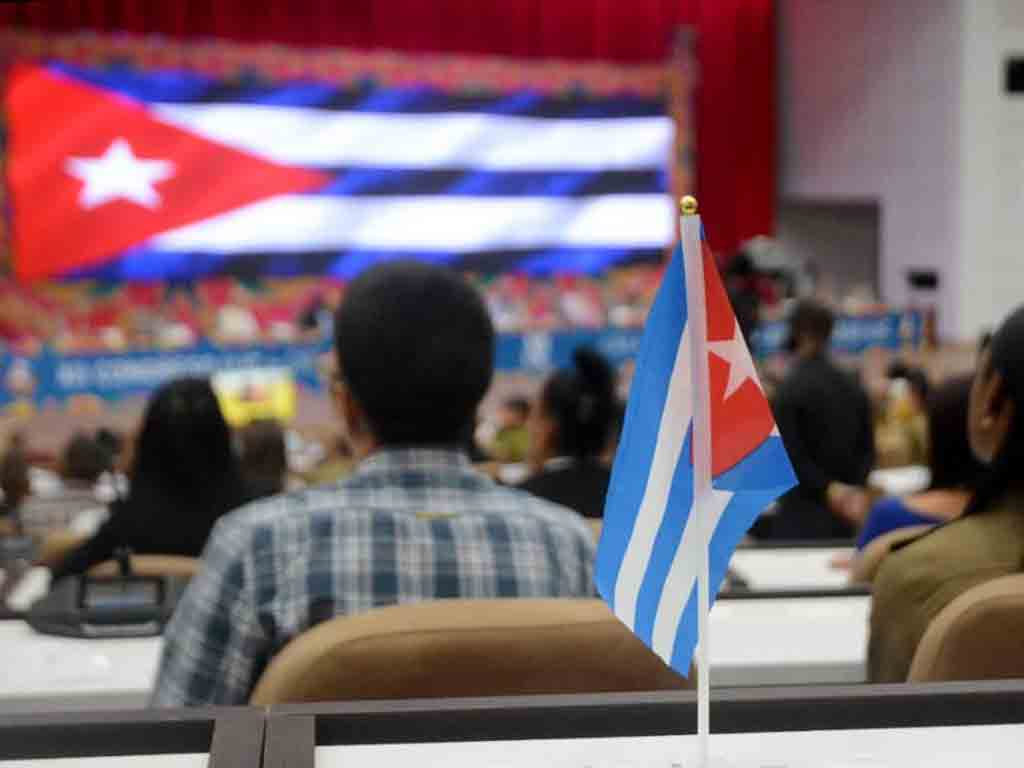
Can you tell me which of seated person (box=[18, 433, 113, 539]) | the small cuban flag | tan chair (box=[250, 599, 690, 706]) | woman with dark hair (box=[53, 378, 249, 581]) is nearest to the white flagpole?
the small cuban flag

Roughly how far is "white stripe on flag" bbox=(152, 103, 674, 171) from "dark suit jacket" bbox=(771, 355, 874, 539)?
24.0ft

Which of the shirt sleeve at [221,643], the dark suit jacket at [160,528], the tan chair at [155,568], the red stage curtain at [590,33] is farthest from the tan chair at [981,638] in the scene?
the red stage curtain at [590,33]

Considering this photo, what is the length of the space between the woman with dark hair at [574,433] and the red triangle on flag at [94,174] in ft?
25.3

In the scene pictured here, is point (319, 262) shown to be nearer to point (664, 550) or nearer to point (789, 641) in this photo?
point (789, 641)

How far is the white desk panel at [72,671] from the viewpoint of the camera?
6.21ft

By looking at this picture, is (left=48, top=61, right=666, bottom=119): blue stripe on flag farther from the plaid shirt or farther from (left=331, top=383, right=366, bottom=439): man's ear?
the plaid shirt

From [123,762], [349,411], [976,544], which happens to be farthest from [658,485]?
[976,544]

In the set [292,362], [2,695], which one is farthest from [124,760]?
[292,362]

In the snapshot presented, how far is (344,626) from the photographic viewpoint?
1.35m

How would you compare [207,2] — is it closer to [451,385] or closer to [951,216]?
[951,216]

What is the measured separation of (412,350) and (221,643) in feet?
1.33

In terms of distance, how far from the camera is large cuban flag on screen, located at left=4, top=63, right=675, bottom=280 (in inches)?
421

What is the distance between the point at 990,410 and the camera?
185cm

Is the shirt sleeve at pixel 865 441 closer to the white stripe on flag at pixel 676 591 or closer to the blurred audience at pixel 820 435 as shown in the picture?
the blurred audience at pixel 820 435
